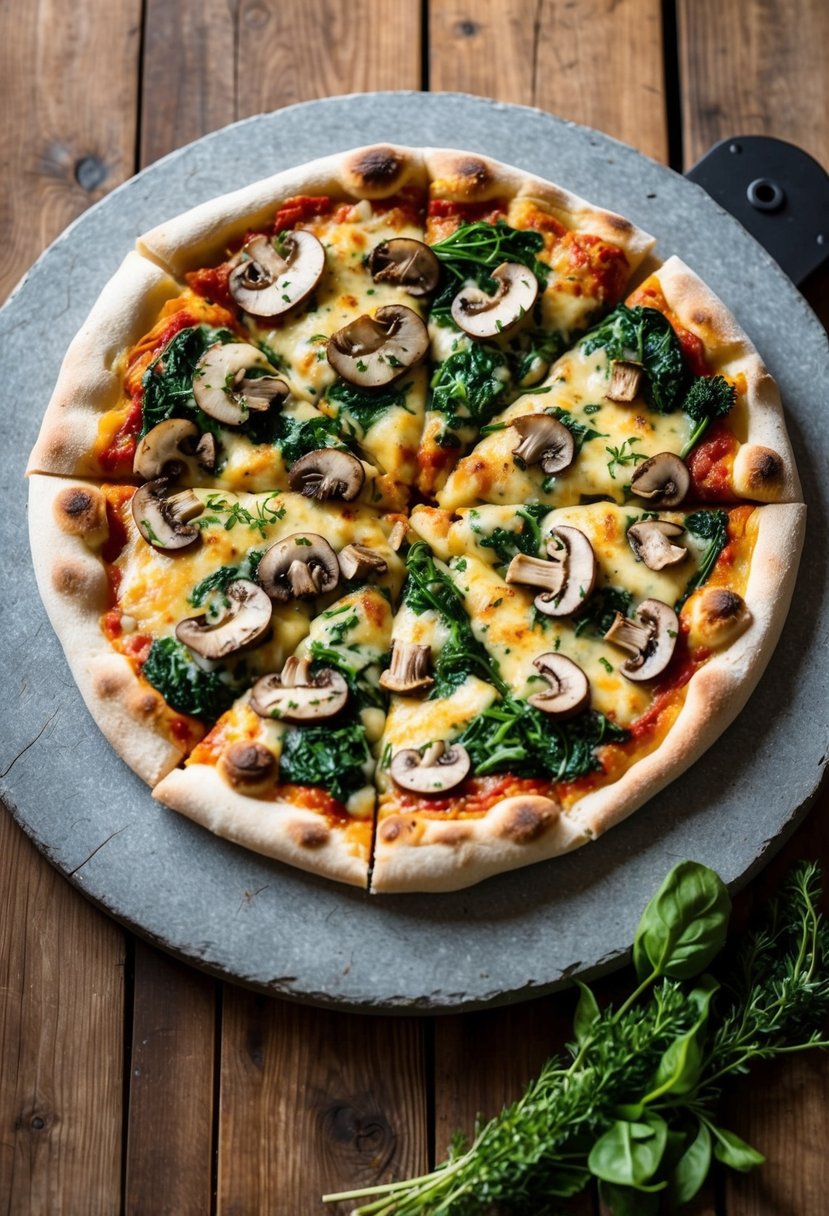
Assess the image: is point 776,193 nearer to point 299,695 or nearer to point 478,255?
point 478,255

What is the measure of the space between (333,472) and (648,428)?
1.27 metres

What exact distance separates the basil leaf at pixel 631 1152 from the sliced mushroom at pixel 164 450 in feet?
9.52

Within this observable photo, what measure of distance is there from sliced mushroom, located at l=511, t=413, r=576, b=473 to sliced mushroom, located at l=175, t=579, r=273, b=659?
119cm

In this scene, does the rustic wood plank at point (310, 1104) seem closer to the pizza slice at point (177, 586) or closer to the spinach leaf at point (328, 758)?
the spinach leaf at point (328, 758)

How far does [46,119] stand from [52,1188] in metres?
4.66

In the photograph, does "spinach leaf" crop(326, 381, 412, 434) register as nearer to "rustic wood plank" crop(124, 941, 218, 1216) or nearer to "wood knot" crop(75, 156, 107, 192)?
"wood knot" crop(75, 156, 107, 192)

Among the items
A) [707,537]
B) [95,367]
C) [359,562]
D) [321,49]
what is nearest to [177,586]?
[359,562]

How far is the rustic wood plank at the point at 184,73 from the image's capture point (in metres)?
6.52

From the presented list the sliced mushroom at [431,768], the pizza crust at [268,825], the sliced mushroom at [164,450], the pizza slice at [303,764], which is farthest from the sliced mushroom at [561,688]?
the sliced mushroom at [164,450]

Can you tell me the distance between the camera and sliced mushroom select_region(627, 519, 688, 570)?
5.30 m

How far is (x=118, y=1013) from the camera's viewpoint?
16.9 ft

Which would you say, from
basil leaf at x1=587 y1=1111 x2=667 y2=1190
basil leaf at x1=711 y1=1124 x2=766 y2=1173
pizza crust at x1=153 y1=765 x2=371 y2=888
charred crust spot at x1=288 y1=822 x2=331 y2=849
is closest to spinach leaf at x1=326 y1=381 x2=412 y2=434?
pizza crust at x1=153 y1=765 x2=371 y2=888

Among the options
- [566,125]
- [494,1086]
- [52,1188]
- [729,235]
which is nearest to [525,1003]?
[494,1086]

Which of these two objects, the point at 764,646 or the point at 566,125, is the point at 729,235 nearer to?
the point at 566,125
